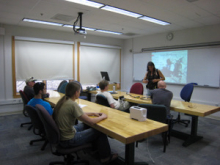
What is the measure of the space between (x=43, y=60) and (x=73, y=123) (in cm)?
417

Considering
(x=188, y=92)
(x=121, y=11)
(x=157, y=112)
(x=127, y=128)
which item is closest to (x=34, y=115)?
(x=127, y=128)

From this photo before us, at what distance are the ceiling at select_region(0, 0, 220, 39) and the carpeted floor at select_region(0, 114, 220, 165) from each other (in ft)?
8.65

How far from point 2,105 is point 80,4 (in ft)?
12.5

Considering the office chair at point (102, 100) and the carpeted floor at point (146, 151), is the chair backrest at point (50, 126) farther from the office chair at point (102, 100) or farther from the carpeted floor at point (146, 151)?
the office chair at point (102, 100)

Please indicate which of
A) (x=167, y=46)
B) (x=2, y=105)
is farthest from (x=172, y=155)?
(x=2, y=105)

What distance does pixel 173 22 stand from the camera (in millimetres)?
4664

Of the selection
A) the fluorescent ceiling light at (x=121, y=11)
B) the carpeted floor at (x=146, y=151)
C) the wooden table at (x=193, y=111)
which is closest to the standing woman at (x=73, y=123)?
the carpeted floor at (x=146, y=151)

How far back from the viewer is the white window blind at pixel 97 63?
6.43m

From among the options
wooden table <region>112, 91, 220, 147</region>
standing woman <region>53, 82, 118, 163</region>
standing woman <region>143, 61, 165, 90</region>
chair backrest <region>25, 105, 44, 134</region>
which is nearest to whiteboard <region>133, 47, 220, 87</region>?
standing woman <region>143, 61, 165, 90</region>

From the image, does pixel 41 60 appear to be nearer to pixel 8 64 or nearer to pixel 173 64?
pixel 8 64

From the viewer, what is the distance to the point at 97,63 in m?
6.76

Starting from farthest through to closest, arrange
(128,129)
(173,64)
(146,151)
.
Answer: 1. (173,64)
2. (146,151)
3. (128,129)

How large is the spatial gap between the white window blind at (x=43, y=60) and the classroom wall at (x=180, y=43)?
8.23ft

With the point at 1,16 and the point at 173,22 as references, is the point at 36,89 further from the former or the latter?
the point at 173,22
